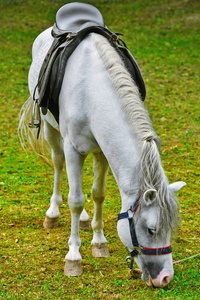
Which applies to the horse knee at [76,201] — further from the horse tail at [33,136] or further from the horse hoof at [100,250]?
the horse tail at [33,136]

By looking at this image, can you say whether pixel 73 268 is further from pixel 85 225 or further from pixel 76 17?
pixel 76 17

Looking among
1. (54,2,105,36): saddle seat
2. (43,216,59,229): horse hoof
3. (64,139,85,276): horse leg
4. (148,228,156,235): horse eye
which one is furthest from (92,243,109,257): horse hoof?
(54,2,105,36): saddle seat

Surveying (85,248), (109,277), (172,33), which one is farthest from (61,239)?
(172,33)

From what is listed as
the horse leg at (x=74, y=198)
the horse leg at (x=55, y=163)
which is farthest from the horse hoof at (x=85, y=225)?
the horse leg at (x=74, y=198)

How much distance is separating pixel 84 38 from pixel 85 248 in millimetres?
2027

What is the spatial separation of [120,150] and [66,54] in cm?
117

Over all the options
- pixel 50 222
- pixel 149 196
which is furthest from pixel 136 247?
pixel 50 222

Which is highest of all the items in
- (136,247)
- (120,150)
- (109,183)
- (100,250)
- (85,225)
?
(120,150)

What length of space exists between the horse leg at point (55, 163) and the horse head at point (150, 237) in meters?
1.76

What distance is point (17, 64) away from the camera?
1152cm

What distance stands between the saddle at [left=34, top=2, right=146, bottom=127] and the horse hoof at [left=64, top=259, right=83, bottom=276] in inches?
52.3

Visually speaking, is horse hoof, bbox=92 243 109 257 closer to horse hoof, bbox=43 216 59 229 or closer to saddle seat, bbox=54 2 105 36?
horse hoof, bbox=43 216 59 229

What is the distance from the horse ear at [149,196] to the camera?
3058mm

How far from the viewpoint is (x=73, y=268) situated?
13.3 feet
